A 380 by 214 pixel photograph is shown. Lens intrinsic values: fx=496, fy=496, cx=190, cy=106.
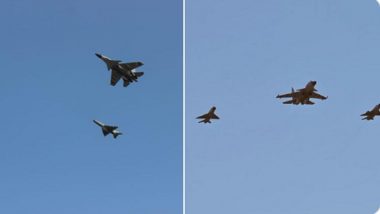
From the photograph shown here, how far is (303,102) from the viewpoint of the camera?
60531 mm

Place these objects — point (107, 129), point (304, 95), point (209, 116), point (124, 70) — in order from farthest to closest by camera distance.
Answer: point (107, 129)
point (209, 116)
point (124, 70)
point (304, 95)

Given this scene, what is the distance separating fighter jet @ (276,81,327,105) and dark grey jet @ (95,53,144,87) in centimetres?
1821

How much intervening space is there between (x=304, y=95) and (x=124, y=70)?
73.7 feet

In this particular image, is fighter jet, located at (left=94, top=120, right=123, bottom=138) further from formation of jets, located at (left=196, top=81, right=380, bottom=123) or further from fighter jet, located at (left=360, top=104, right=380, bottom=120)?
fighter jet, located at (left=360, top=104, right=380, bottom=120)

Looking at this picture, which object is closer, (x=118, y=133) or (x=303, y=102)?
(x=303, y=102)

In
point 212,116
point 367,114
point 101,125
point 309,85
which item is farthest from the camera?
point 101,125

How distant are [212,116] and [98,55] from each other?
17.0m

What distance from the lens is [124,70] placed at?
206 feet

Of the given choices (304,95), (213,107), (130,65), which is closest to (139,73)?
(130,65)

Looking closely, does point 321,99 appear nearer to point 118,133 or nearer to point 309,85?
point 309,85

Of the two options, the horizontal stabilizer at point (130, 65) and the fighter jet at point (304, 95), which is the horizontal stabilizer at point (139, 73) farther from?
the fighter jet at point (304, 95)

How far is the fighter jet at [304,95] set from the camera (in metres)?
58.2

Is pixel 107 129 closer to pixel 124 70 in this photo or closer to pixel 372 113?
pixel 124 70

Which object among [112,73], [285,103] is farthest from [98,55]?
[285,103]
